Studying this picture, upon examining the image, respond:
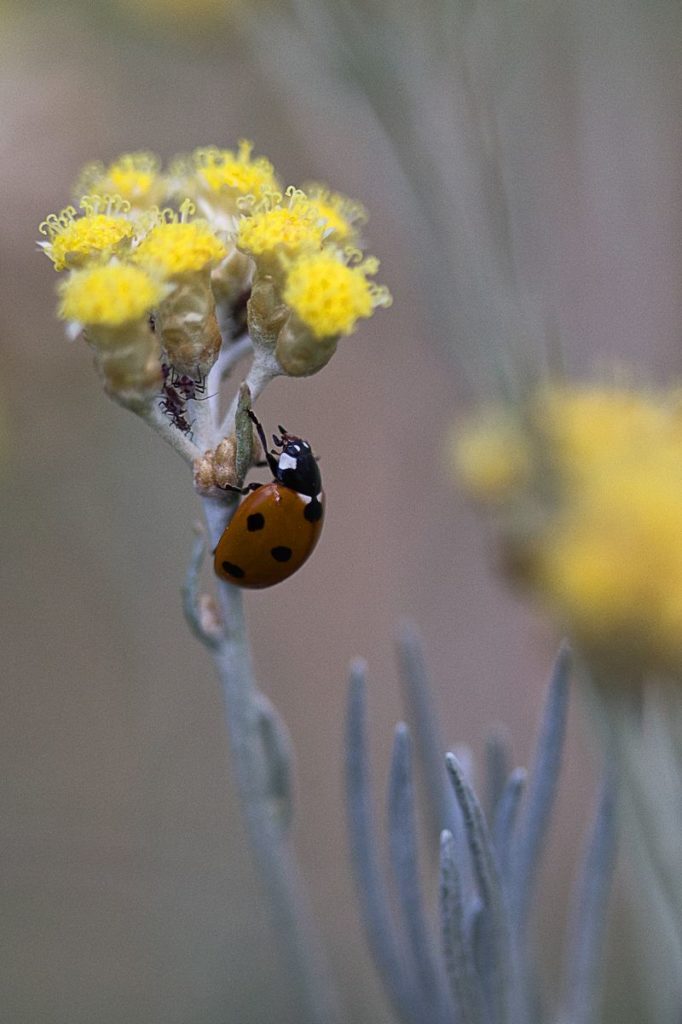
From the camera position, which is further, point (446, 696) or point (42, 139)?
point (446, 696)

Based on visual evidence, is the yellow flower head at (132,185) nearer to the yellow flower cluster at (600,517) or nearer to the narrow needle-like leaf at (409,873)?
the yellow flower cluster at (600,517)

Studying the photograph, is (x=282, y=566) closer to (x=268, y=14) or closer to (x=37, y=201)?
(x=268, y=14)

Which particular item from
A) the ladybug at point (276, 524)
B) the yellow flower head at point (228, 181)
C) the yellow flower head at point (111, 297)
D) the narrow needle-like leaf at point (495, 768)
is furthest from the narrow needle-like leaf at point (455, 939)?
the yellow flower head at point (228, 181)

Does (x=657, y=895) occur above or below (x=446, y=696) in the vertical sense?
below

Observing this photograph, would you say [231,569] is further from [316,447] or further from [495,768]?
[316,447]

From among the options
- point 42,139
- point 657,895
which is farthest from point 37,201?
point 657,895

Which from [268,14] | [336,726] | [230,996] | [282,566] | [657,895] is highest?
[268,14]
